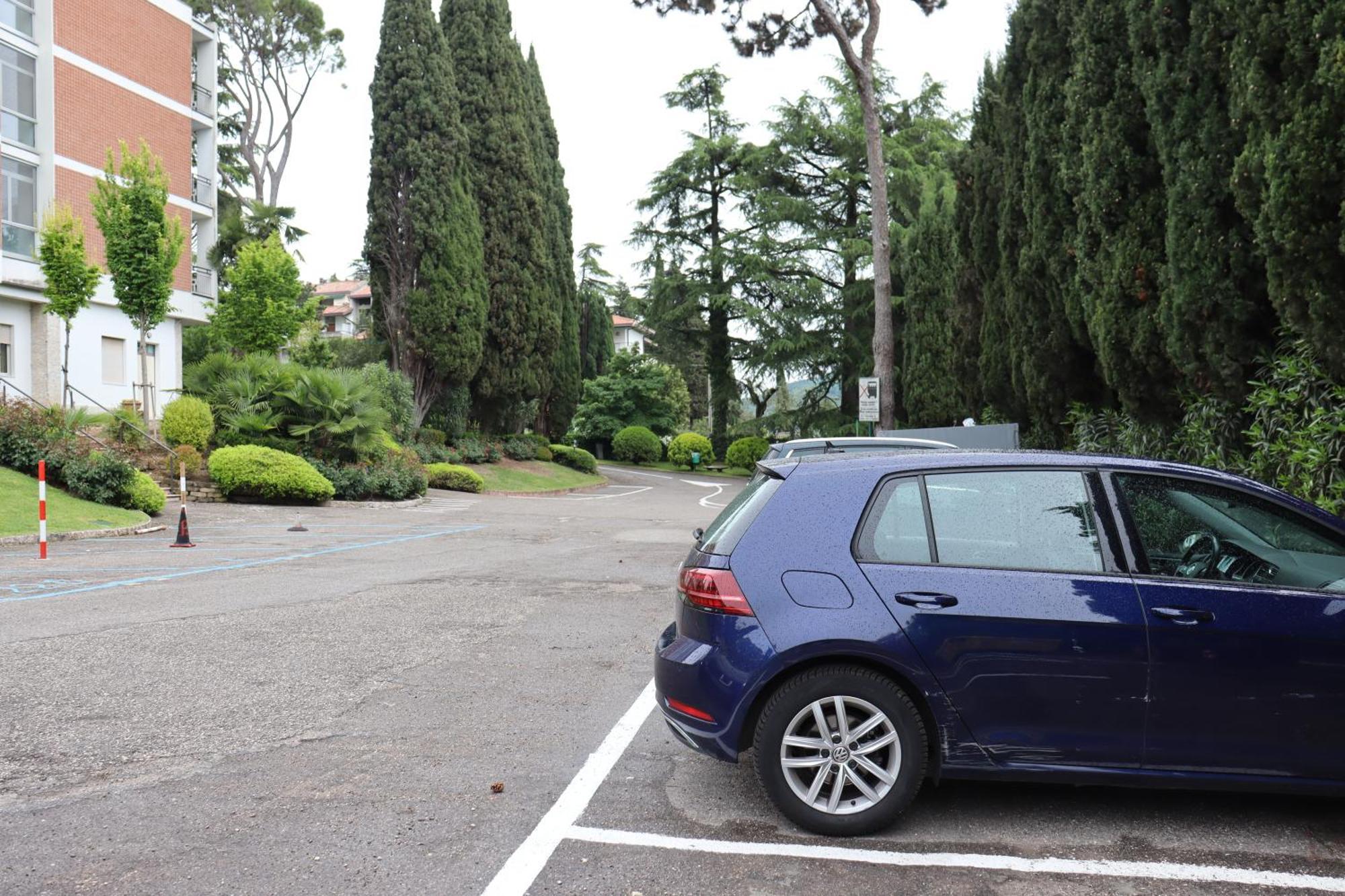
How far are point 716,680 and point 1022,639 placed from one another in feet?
3.87

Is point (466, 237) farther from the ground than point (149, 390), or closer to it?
farther from the ground

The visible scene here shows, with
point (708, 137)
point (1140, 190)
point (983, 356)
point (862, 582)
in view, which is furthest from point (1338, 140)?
point (708, 137)

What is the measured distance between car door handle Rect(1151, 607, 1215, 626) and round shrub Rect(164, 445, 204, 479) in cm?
2252

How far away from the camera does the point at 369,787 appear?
433 cm

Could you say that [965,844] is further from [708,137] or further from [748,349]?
[708,137]

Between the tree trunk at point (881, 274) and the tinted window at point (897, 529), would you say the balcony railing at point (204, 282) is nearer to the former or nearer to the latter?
the tree trunk at point (881, 274)

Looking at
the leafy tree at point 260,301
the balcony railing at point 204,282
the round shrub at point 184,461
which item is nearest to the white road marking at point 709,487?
the round shrub at point 184,461

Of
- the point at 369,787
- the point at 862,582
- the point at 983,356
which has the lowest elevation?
the point at 369,787

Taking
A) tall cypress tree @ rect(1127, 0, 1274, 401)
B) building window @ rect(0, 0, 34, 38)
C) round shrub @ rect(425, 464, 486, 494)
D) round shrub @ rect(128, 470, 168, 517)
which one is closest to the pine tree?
tall cypress tree @ rect(1127, 0, 1274, 401)

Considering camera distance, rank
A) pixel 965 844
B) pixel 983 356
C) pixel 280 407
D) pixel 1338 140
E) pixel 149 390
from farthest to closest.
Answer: pixel 149 390 → pixel 280 407 → pixel 983 356 → pixel 1338 140 → pixel 965 844

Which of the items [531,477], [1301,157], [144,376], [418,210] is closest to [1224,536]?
[1301,157]

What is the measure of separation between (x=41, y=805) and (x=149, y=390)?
28230 millimetres

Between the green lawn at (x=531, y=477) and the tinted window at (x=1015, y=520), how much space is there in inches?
1181

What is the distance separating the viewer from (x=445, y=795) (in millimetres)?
4238
